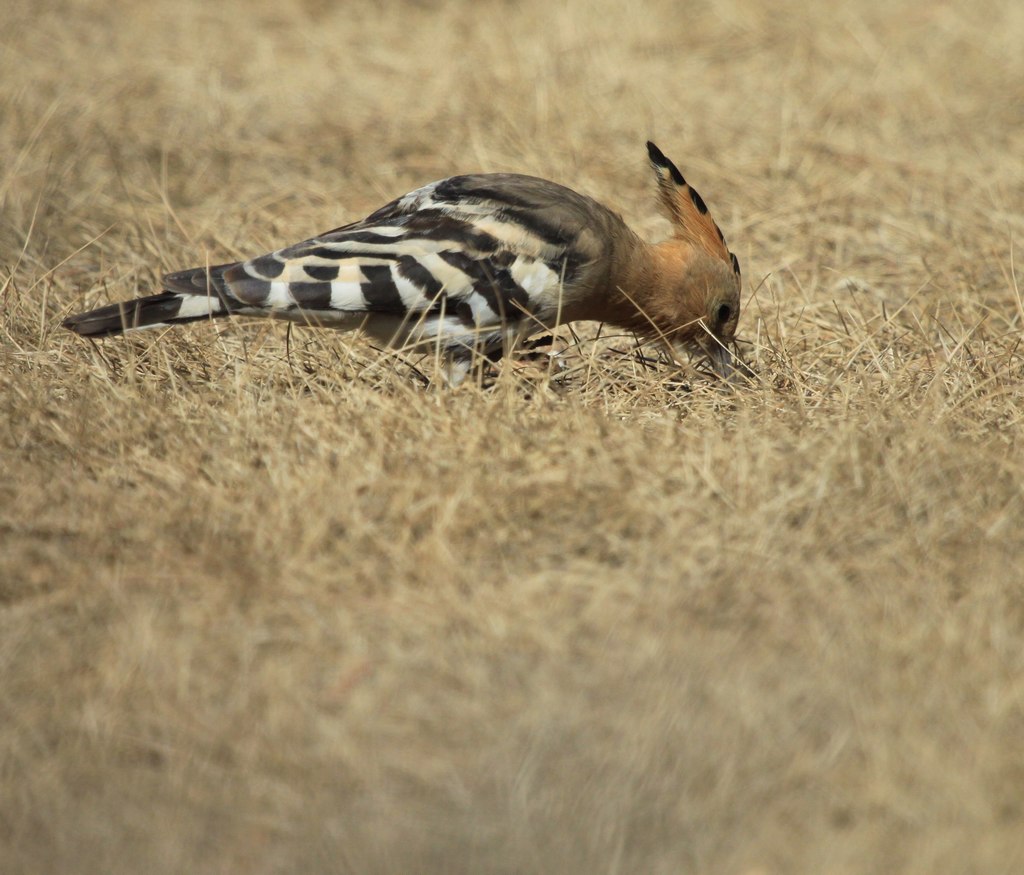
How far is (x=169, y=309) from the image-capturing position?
11.6 feet

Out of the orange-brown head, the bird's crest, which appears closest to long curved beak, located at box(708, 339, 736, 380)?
the orange-brown head

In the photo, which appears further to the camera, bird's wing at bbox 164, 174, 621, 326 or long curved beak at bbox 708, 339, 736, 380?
long curved beak at bbox 708, 339, 736, 380

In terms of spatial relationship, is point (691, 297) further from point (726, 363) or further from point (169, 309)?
point (169, 309)

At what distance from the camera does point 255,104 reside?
6594mm

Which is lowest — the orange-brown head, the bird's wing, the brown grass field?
the brown grass field

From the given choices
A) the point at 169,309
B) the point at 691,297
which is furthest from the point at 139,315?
the point at 691,297

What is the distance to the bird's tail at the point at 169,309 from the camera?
3.46 m

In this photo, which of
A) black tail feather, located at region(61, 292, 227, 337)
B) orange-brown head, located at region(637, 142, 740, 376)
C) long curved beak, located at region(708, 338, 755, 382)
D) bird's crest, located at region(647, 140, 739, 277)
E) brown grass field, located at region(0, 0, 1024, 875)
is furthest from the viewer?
bird's crest, located at region(647, 140, 739, 277)

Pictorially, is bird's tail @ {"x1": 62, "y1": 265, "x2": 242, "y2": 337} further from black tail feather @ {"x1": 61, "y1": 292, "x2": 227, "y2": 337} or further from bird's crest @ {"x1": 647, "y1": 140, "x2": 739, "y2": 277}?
bird's crest @ {"x1": 647, "y1": 140, "x2": 739, "y2": 277}

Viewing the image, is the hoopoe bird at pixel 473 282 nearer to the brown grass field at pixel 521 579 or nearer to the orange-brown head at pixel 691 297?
the orange-brown head at pixel 691 297

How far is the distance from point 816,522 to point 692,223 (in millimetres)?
1542

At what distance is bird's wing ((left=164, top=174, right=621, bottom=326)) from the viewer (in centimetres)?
353

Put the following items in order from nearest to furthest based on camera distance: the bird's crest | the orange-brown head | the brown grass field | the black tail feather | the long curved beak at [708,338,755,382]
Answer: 1. the brown grass field
2. the black tail feather
3. the long curved beak at [708,338,755,382]
4. the orange-brown head
5. the bird's crest

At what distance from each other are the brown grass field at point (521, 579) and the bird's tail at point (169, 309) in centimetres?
17
